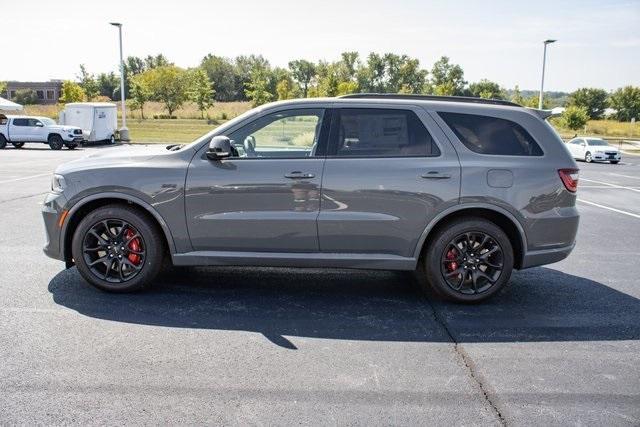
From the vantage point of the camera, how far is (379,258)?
17.1 ft

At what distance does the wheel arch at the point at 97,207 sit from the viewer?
5.27m

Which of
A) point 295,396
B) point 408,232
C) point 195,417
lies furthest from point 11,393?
point 408,232

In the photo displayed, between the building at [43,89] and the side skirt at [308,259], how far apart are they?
11024cm

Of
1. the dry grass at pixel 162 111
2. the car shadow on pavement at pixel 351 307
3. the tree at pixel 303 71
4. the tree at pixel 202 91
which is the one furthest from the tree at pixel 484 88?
the car shadow on pavement at pixel 351 307

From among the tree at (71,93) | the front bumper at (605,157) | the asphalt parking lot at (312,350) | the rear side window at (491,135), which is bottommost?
the asphalt parking lot at (312,350)

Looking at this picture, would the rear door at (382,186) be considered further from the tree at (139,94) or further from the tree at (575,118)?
the tree at (139,94)

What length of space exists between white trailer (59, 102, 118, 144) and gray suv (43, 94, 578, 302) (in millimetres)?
29023

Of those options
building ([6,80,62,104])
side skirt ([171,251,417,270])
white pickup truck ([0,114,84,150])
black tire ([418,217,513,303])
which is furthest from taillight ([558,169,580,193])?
building ([6,80,62,104])

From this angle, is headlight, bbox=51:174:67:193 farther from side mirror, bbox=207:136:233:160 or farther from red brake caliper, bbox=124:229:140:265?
side mirror, bbox=207:136:233:160

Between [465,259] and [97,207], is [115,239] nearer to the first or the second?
[97,207]

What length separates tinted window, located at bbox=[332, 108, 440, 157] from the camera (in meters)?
5.21

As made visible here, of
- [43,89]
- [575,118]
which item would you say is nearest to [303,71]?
[43,89]

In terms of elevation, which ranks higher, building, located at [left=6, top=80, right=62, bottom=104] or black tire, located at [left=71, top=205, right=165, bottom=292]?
building, located at [left=6, top=80, right=62, bottom=104]

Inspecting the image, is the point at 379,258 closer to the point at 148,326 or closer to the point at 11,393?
the point at 148,326
